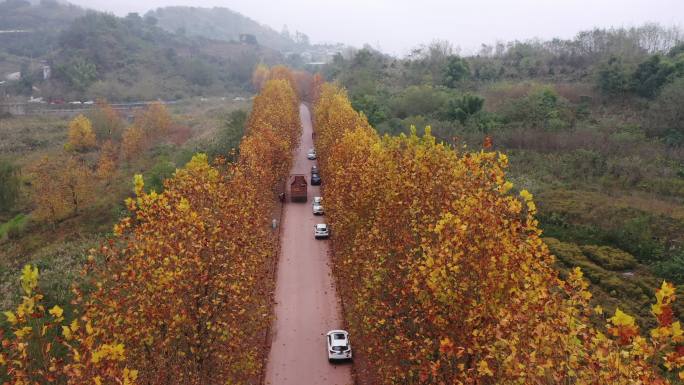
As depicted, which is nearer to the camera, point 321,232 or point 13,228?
point 321,232

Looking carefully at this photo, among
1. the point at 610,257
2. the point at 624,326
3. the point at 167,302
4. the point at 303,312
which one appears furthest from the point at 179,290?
the point at 610,257

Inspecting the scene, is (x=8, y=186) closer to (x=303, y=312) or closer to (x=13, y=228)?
(x=13, y=228)

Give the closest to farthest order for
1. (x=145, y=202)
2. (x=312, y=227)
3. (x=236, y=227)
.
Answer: (x=145, y=202) → (x=236, y=227) → (x=312, y=227)

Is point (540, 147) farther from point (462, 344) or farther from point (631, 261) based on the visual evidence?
point (462, 344)

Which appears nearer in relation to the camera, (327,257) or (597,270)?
(597,270)

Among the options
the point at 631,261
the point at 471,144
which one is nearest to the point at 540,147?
the point at 471,144

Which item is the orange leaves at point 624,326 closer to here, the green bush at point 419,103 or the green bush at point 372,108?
the green bush at point 372,108
